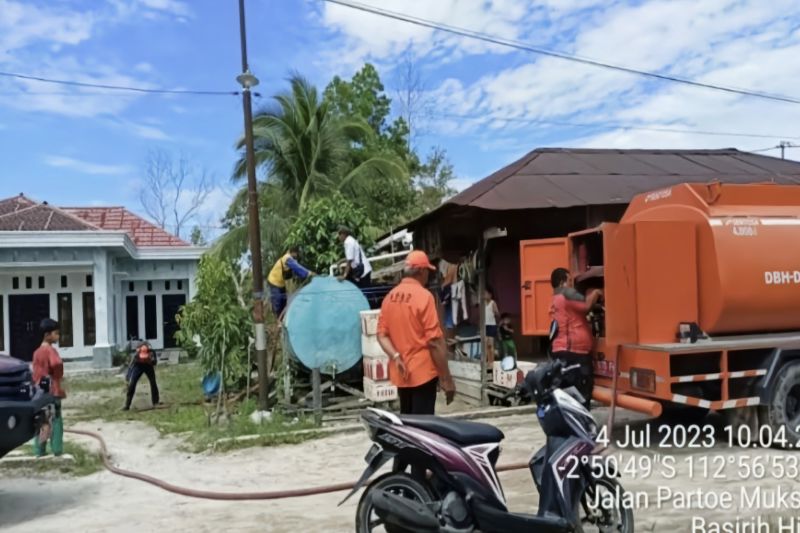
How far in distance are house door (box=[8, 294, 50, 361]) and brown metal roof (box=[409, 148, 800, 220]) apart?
13779 millimetres

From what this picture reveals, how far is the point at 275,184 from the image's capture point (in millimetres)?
21578

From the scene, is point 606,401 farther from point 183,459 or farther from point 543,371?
point 183,459

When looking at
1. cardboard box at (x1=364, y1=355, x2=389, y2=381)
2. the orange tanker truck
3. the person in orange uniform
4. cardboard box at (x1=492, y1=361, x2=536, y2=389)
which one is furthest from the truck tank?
cardboard box at (x1=364, y1=355, x2=389, y2=381)

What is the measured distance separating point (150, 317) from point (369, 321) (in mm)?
16444

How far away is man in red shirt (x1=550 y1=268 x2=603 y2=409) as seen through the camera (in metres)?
7.59

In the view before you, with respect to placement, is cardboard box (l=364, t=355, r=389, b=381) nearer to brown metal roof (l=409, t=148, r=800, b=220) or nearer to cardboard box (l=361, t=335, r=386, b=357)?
cardboard box (l=361, t=335, r=386, b=357)

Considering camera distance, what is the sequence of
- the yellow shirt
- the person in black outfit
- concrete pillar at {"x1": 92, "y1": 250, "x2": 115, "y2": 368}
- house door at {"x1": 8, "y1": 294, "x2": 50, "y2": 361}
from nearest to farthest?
1. the yellow shirt
2. the person in black outfit
3. concrete pillar at {"x1": 92, "y1": 250, "x2": 115, "y2": 368}
4. house door at {"x1": 8, "y1": 294, "x2": 50, "y2": 361}

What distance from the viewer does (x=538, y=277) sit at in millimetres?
9180

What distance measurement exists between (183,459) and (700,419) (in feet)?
21.2

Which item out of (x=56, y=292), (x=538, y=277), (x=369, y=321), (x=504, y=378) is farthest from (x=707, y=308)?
(x=56, y=292)

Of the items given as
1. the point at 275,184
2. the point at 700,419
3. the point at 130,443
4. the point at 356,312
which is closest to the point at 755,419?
the point at 700,419

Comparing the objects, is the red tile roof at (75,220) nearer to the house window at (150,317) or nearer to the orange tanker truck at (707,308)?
the house window at (150,317)

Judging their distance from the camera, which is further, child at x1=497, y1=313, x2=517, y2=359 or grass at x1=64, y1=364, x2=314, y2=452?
child at x1=497, y1=313, x2=517, y2=359

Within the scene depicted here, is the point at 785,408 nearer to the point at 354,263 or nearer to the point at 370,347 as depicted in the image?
the point at 370,347
